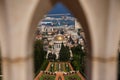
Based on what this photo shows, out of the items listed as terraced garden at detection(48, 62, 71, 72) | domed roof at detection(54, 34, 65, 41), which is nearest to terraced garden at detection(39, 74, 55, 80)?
terraced garden at detection(48, 62, 71, 72)

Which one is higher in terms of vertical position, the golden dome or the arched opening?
the arched opening

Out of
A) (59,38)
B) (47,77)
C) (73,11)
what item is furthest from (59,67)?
(73,11)

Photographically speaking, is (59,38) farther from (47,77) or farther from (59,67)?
(47,77)

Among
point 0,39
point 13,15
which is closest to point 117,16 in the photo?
point 13,15

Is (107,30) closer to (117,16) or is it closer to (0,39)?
(117,16)

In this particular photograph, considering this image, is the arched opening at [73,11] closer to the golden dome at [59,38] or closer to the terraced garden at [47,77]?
the terraced garden at [47,77]

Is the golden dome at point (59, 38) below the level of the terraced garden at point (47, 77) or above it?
above

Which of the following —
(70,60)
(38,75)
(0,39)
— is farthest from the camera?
(70,60)

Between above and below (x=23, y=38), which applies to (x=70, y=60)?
below

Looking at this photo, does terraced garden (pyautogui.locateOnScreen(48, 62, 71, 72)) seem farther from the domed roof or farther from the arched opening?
the arched opening

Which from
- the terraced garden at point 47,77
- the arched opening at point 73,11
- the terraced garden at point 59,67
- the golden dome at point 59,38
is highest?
the arched opening at point 73,11

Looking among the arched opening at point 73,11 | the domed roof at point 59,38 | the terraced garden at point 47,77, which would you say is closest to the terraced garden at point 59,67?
the terraced garden at point 47,77
